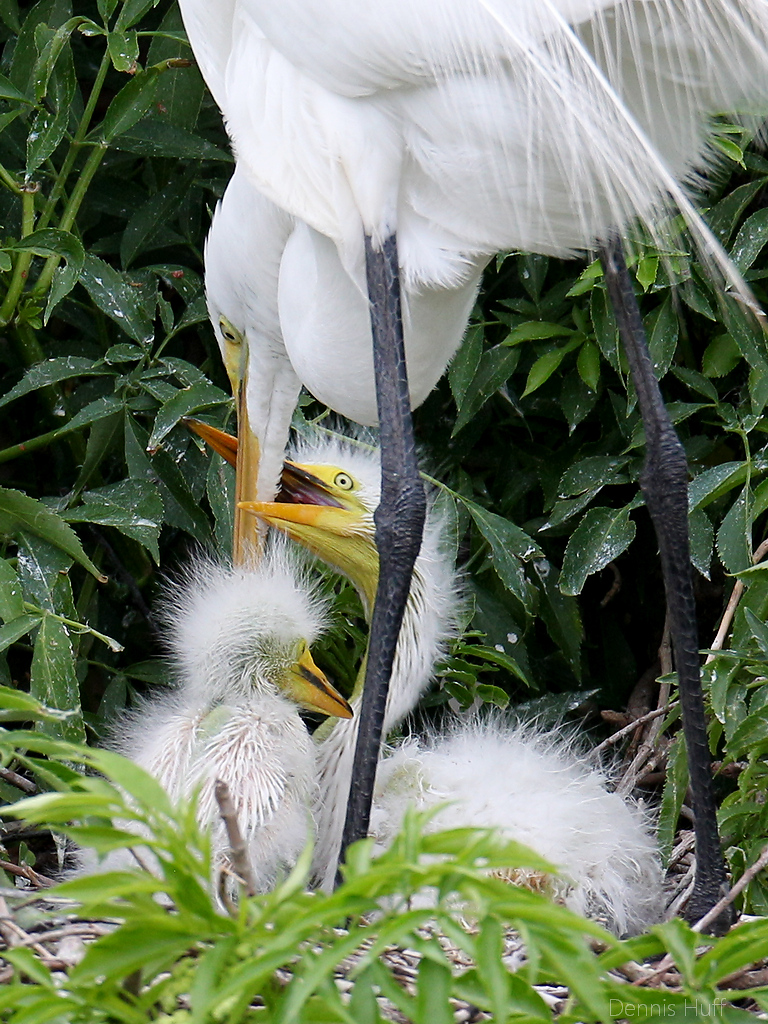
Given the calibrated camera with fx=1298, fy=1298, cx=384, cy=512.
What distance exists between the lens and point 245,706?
1.48 m

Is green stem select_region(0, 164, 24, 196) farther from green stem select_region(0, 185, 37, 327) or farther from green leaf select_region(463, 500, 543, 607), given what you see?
green leaf select_region(463, 500, 543, 607)

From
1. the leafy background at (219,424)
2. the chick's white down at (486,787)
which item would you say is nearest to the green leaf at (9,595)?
the leafy background at (219,424)

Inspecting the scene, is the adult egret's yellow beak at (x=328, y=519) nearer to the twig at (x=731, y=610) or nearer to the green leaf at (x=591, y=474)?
the green leaf at (x=591, y=474)

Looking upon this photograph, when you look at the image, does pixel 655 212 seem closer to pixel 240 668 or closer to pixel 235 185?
pixel 235 185

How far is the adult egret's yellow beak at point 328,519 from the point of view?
63.0 inches

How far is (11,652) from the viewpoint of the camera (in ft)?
6.51


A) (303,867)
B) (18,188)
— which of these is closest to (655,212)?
(303,867)

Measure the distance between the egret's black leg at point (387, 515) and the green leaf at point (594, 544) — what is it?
462mm

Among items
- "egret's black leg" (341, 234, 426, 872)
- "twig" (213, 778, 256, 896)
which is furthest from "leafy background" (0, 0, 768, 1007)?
"twig" (213, 778, 256, 896)

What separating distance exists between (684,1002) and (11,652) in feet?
4.66

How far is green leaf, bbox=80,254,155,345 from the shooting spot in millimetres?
1771

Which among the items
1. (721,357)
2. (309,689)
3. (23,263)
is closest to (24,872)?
(309,689)

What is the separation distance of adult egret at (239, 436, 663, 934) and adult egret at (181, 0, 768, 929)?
12 cm

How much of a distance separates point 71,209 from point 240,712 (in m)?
0.78
